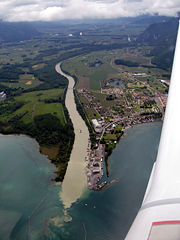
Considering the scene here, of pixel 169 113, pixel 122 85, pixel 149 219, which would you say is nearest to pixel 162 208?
pixel 149 219

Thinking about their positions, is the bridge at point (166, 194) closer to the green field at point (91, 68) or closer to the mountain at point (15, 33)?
the green field at point (91, 68)

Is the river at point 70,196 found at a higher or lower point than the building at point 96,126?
lower

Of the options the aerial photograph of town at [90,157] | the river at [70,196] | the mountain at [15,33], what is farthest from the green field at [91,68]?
the mountain at [15,33]

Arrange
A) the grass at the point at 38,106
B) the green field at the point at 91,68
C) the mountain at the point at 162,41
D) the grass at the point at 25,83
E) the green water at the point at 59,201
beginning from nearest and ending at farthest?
the green water at the point at 59,201 → the grass at the point at 38,106 → the grass at the point at 25,83 → the green field at the point at 91,68 → the mountain at the point at 162,41

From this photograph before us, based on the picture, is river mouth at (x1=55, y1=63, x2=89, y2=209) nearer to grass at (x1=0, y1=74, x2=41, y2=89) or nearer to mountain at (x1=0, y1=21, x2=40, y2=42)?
grass at (x1=0, y1=74, x2=41, y2=89)

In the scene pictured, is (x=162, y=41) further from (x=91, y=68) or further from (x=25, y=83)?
(x=25, y=83)

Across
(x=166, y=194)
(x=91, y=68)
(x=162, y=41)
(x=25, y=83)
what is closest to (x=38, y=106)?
(x=25, y=83)

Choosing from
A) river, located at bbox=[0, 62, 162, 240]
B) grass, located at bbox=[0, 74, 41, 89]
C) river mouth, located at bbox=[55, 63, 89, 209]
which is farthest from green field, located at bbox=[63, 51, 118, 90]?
river, located at bbox=[0, 62, 162, 240]

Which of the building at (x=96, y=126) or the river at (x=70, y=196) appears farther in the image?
the building at (x=96, y=126)
